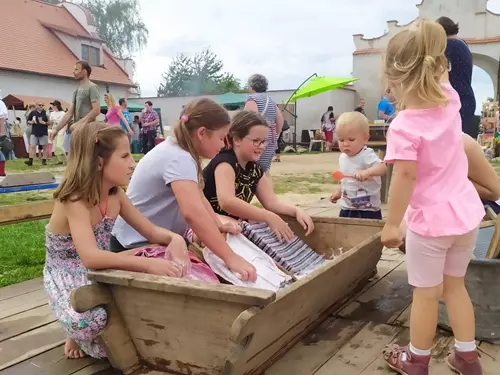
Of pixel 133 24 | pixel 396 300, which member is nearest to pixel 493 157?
pixel 396 300

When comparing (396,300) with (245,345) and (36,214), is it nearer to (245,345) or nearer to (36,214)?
(245,345)

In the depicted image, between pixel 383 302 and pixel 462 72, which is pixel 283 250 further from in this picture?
pixel 462 72

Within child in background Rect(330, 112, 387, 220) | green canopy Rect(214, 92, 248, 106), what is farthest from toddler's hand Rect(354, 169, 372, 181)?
green canopy Rect(214, 92, 248, 106)

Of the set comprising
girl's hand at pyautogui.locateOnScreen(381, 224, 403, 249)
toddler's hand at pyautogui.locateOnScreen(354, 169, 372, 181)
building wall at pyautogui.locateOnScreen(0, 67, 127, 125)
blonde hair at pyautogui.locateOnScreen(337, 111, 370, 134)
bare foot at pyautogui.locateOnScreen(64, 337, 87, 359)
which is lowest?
bare foot at pyautogui.locateOnScreen(64, 337, 87, 359)

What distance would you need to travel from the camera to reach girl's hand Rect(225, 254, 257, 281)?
245cm

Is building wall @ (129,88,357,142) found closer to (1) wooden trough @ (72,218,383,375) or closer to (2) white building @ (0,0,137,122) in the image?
(2) white building @ (0,0,137,122)

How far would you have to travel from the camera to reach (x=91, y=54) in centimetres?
2911

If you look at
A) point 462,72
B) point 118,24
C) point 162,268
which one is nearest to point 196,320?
→ point 162,268

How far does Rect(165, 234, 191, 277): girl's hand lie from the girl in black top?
1.93ft

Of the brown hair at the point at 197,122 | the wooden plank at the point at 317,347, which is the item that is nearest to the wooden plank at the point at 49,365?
the wooden plank at the point at 317,347

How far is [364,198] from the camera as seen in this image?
3936 millimetres

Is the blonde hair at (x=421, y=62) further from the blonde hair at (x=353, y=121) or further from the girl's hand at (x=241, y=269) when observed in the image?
the blonde hair at (x=353, y=121)

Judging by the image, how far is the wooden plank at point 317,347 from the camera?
2.30 meters

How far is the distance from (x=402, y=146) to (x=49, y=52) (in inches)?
1064
